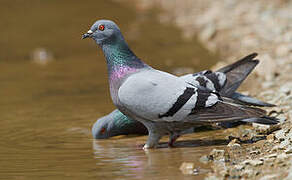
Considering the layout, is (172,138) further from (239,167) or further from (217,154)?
(239,167)

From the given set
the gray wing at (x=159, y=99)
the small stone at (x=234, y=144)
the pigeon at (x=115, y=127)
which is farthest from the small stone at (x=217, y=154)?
the pigeon at (x=115, y=127)

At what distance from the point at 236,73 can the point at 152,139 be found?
1677 mm

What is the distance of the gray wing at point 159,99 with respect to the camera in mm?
6340

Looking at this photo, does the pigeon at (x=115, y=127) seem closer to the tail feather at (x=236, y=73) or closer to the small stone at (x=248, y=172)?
the tail feather at (x=236, y=73)

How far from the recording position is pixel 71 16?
16.5 metres

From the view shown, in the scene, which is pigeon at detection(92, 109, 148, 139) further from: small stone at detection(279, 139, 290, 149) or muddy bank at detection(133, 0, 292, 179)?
small stone at detection(279, 139, 290, 149)

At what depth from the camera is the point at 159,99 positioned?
6.36m

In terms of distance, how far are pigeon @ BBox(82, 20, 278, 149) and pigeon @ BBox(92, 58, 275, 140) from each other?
2.03ft

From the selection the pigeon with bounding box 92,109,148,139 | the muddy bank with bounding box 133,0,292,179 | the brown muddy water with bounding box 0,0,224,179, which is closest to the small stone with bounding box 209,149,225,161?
the muddy bank with bounding box 133,0,292,179

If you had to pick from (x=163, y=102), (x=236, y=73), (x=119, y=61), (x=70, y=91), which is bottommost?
(x=70, y=91)

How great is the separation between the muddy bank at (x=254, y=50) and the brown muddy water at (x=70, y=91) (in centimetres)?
33

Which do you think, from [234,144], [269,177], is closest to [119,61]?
[234,144]

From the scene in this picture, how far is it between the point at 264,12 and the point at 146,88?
8219 mm

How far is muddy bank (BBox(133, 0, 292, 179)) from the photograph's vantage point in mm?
5391
